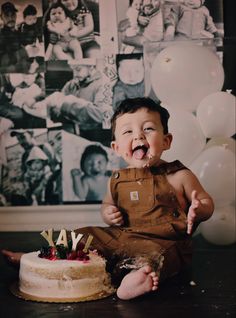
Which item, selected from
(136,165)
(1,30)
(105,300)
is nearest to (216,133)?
(136,165)

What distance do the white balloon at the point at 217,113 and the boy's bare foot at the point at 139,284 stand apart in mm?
567

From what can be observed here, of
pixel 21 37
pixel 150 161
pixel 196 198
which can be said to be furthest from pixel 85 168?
pixel 196 198

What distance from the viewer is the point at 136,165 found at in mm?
1310

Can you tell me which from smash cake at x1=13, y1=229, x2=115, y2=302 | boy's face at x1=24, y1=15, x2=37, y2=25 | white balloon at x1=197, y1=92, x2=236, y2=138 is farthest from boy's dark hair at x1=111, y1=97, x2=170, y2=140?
boy's face at x1=24, y1=15, x2=37, y2=25

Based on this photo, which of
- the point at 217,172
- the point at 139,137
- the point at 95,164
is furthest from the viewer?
the point at 95,164

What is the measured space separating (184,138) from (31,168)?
69cm

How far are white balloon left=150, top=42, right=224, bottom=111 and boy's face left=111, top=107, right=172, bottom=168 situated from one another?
9.7 inches

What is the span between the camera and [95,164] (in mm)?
1912

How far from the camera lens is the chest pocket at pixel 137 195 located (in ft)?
4.27

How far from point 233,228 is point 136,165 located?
434mm

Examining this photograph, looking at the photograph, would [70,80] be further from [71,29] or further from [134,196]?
[134,196]

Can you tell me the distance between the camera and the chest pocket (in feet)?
4.27

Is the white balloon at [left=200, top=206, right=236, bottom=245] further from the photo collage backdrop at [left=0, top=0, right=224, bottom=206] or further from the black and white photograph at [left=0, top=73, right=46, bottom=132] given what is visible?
the black and white photograph at [left=0, top=73, right=46, bottom=132]

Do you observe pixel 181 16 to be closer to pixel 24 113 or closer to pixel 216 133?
pixel 216 133
